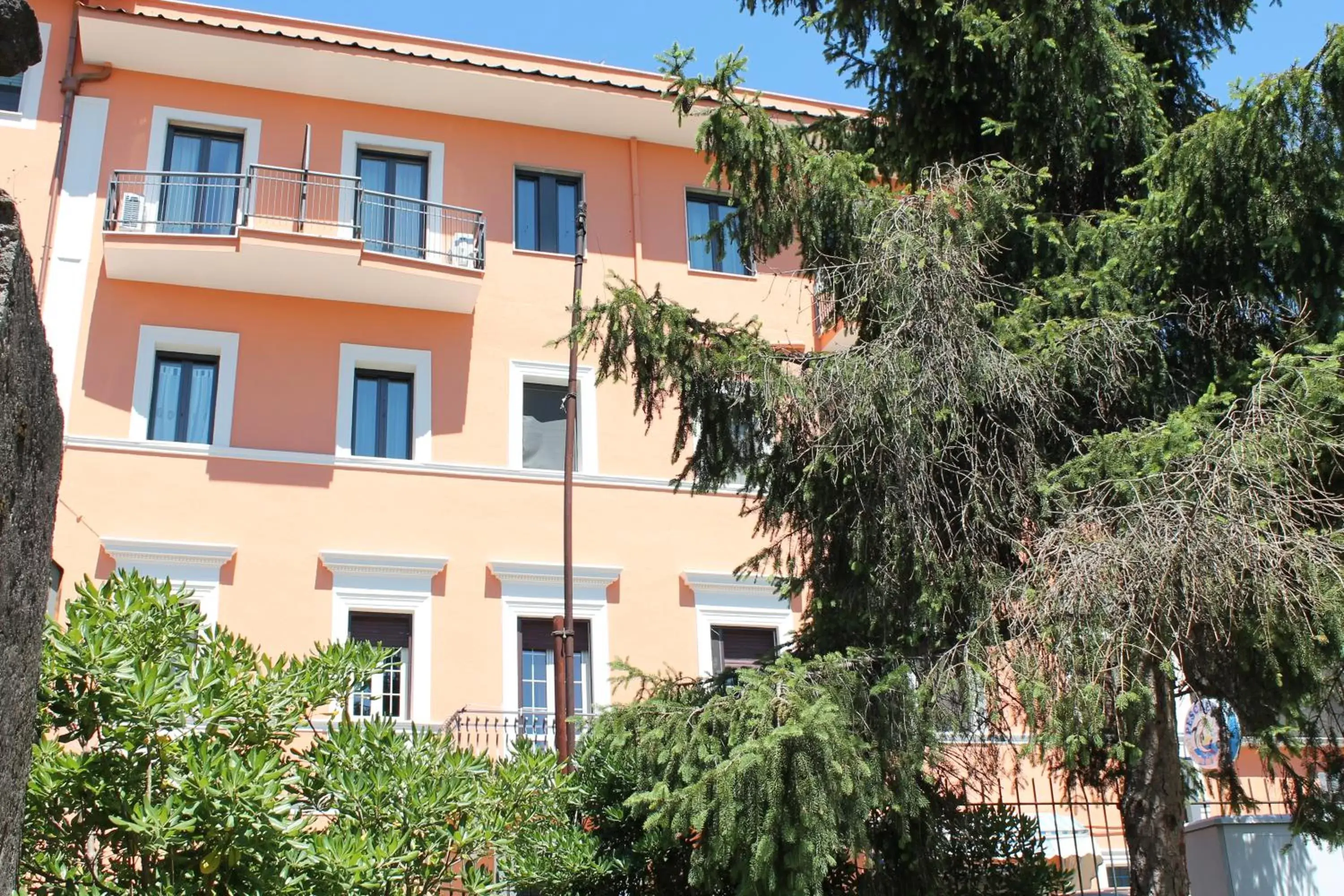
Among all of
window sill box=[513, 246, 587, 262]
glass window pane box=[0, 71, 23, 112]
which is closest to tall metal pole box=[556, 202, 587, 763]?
window sill box=[513, 246, 587, 262]

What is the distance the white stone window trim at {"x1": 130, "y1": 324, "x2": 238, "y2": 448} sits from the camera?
587 inches

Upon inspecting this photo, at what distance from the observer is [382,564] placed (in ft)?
48.7

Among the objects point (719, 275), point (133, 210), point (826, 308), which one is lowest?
point (826, 308)

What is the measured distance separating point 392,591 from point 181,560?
2242 mm

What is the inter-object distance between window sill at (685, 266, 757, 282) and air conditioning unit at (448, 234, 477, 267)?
114 inches

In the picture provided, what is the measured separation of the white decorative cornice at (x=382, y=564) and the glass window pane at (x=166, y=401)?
2280 mm

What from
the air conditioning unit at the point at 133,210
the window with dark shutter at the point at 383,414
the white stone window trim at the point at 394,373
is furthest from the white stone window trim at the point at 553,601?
the air conditioning unit at the point at 133,210

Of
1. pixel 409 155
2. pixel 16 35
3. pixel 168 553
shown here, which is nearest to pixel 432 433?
pixel 168 553

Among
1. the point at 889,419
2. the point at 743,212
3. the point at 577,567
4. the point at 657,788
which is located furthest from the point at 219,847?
the point at 577,567

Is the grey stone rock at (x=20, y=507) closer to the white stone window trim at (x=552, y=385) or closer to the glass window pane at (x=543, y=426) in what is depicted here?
the white stone window trim at (x=552, y=385)

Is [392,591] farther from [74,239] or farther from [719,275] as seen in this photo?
[719,275]

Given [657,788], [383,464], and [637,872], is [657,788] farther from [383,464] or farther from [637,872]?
[383,464]

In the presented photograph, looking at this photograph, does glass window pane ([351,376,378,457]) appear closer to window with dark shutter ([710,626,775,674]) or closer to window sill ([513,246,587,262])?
window sill ([513,246,587,262])

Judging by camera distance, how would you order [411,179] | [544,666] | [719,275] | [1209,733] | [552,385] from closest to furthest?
[1209,733]
[544,666]
[552,385]
[411,179]
[719,275]
